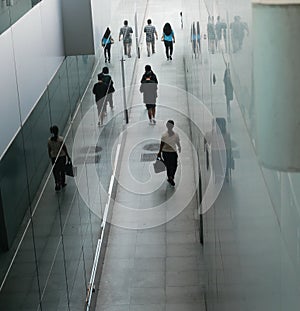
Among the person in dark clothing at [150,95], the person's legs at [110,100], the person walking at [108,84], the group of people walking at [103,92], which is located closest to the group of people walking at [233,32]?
the group of people walking at [103,92]

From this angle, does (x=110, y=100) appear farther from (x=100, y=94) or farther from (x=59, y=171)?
(x=59, y=171)

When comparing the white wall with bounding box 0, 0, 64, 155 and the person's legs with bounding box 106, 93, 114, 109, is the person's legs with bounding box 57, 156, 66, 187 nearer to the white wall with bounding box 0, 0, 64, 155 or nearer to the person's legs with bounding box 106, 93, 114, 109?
the white wall with bounding box 0, 0, 64, 155

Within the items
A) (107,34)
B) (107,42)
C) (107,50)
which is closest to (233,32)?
(107,50)

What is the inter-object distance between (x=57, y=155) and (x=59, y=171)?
0.24 metres

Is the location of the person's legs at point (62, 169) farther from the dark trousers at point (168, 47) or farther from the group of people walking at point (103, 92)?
the dark trousers at point (168, 47)

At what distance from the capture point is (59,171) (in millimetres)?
8836

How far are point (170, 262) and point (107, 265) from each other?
953mm

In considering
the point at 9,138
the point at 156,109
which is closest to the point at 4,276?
the point at 9,138

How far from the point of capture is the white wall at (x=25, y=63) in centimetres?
632

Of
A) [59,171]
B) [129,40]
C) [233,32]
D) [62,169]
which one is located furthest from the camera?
[129,40]

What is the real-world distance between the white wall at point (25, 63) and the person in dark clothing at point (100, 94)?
4.05 metres

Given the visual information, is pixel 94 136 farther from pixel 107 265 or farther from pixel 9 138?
pixel 9 138

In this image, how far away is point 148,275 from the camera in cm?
1152

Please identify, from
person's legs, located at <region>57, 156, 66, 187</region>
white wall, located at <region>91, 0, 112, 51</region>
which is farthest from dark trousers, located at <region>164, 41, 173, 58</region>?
person's legs, located at <region>57, 156, 66, 187</region>
